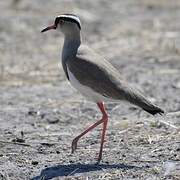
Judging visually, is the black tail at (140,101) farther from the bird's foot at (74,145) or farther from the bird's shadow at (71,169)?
the bird's foot at (74,145)

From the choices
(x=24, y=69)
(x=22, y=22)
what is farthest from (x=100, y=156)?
(x=22, y=22)

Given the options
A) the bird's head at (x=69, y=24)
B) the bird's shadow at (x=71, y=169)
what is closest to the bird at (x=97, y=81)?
the bird's shadow at (x=71, y=169)

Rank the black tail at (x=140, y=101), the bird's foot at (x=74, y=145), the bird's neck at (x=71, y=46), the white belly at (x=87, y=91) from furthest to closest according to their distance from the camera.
Result: the bird's neck at (x=71, y=46) < the bird's foot at (x=74, y=145) < the white belly at (x=87, y=91) < the black tail at (x=140, y=101)

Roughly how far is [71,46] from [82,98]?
9.95ft

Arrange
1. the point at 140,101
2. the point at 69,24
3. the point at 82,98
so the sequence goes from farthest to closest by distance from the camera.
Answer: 1. the point at 82,98
2. the point at 69,24
3. the point at 140,101

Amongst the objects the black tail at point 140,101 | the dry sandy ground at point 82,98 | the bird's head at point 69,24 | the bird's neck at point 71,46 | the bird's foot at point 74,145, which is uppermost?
the bird's head at point 69,24

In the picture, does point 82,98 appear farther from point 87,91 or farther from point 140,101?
point 140,101

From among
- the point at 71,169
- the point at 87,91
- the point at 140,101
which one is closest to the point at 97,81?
the point at 87,91

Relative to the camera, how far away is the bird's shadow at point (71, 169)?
7.88 m

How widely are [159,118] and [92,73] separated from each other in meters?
1.99

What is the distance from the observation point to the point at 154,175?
25.2ft

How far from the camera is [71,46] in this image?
880cm

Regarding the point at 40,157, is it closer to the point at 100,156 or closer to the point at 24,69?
the point at 100,156

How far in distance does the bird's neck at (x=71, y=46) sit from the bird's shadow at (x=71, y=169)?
4.12 feet
